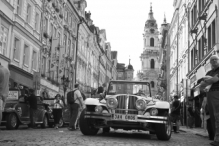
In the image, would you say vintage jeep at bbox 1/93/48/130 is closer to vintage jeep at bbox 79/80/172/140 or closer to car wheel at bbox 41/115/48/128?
car wheel at bbox 41/115/48/128

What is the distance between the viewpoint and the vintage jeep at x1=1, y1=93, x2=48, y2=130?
47.8 feet

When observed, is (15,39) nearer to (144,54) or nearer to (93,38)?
(93,38)

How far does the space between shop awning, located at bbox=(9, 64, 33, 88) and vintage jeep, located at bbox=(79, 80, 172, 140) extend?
15458 mm

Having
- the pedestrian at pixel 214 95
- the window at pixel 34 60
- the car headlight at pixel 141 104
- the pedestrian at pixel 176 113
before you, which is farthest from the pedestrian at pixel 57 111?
the window at pixel 34 60

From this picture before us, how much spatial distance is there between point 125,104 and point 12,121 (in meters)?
6.07

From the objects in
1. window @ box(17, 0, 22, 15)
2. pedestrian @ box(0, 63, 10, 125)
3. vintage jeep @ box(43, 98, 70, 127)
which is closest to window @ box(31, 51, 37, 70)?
window @ box(17, 0, 22, 15)

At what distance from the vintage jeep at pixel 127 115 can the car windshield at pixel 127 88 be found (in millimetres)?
1585

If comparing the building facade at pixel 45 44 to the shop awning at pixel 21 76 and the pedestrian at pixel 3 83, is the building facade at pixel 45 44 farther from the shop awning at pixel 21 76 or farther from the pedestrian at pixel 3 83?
the pedestrian at pixel 3 83

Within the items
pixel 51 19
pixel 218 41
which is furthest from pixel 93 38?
pixel 218 41

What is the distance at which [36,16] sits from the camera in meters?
32.1

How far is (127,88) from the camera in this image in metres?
12.6

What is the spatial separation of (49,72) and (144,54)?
8416 cm

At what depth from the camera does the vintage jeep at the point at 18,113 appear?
14.6 meters

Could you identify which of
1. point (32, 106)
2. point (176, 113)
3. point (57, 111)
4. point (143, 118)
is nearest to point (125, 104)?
point (143, 118)
